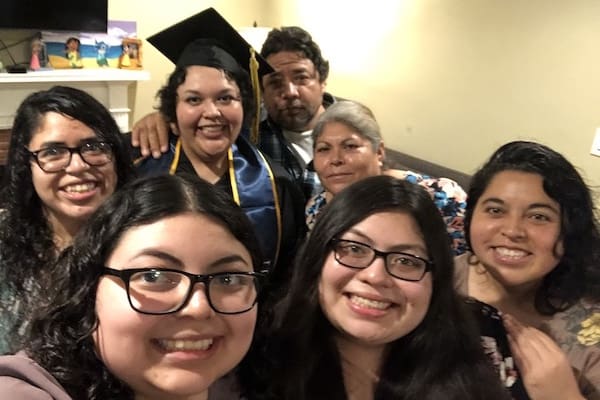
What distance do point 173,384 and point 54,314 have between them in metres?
0.24

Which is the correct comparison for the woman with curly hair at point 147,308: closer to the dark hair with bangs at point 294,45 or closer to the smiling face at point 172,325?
the smiling face at point 172,325

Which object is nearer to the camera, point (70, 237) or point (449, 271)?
point (449, 271)

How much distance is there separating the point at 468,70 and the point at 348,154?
48.6 inches

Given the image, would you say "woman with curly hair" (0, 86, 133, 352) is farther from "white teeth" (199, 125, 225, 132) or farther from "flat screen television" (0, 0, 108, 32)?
"flat screen television" (0, 0, 108, 32)

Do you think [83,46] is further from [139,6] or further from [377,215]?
[377,215]

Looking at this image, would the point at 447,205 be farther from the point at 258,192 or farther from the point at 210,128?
the point at 210,128

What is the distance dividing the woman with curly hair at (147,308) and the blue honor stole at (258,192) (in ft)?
3.77

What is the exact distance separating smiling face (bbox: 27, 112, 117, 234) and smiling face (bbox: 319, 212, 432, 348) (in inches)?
28.2

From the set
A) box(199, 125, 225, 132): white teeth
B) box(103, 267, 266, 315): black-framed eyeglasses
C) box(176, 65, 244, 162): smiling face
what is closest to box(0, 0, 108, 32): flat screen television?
box(176, 65, 244, 162): smiling face

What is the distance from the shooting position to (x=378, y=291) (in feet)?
3.75

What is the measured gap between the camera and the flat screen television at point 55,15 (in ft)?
12.8

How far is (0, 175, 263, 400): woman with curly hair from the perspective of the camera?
2.64 ft

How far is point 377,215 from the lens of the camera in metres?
1.20

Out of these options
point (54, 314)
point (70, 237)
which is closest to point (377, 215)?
point (54, 314)
